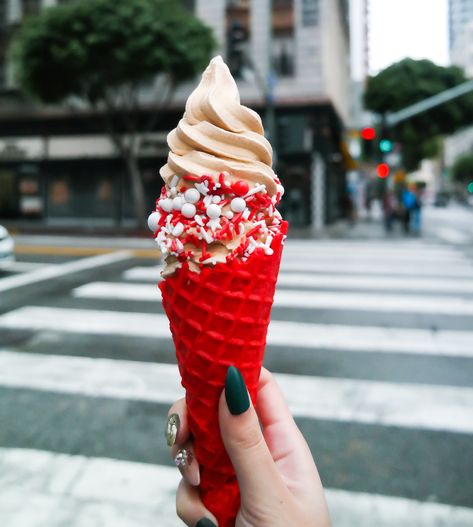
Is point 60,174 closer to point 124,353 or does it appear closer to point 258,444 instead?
point 124,353

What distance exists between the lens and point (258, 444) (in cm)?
158

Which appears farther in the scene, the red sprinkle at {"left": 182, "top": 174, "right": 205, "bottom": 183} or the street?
the street

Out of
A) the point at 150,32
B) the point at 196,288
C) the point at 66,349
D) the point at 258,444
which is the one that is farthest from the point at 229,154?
the point at 150,32

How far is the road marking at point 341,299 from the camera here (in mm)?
7273

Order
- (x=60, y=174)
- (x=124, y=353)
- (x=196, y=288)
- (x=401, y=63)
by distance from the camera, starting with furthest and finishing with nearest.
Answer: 1. (x=401, y=63)
2. (x=60, y=174)
3. (x=124, y=353)
4. (x=196, y=288)

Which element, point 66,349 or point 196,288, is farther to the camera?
point 66,349

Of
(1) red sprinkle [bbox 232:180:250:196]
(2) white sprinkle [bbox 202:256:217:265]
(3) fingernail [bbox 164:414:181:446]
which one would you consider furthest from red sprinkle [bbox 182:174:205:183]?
(3) fingernail [bbox 164:414:181:446]

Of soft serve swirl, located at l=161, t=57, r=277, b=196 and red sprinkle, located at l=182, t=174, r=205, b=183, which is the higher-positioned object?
soft serve swirl, located at l=161, t=57, r=277, b=196

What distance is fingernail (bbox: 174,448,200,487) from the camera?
1759 millimetres

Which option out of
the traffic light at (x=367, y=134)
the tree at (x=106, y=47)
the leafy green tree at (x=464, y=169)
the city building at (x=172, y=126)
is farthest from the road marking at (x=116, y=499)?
the leafy green tree at (x=464, y=169)

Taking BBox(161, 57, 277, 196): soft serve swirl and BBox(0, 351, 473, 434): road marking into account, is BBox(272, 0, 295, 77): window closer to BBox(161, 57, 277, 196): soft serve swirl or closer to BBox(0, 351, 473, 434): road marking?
BBox(0, 351, 473, 434): road marking

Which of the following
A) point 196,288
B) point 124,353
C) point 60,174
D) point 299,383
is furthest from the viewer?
point 60,174

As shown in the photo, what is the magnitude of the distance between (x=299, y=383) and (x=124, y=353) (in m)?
1.85

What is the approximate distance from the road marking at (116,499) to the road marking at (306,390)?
96cm
